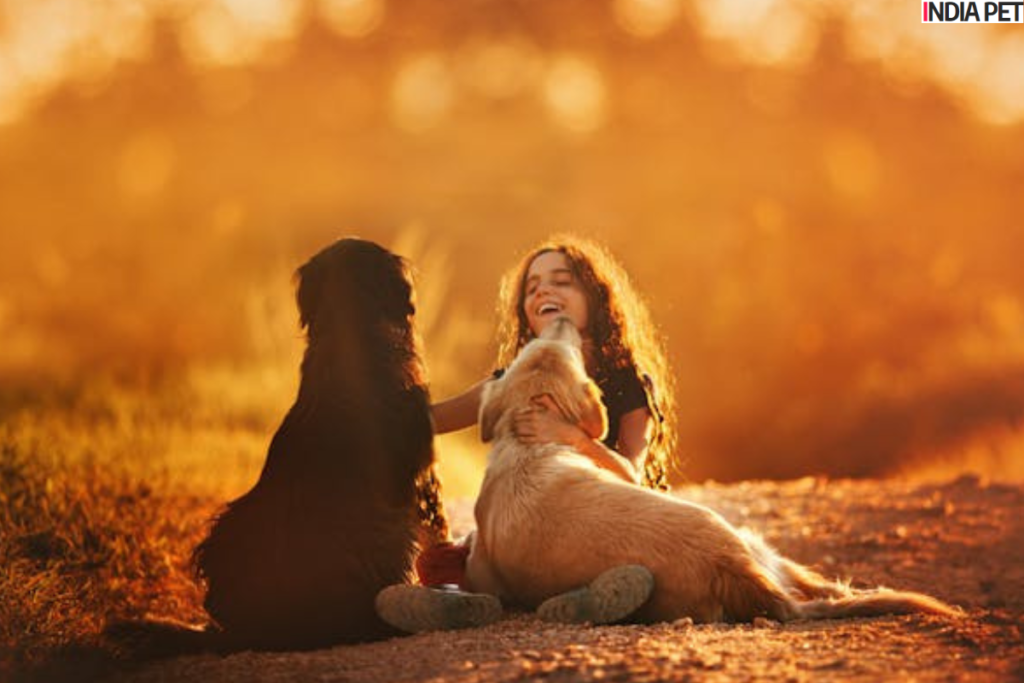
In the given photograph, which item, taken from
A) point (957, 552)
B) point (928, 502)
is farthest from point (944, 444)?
point (957, 552)

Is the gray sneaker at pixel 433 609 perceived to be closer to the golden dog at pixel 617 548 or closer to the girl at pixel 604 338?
the golden dog at pixel 617 548

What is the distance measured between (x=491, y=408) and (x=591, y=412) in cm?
39

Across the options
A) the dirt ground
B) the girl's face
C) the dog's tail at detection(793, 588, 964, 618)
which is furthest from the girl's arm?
the dog's tail at detection(793, 588, 964, 618)

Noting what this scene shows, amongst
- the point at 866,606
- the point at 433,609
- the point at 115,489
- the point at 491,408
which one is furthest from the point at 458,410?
the point at 115,489

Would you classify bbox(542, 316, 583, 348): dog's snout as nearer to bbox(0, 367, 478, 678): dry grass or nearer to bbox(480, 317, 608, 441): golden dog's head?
bbox(480, 317, 608, 441): golden dog's head

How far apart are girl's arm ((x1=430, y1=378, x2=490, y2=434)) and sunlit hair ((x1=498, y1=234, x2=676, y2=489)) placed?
1.60ft

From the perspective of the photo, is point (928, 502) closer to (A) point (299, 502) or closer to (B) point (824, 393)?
(B) point (824, 393)

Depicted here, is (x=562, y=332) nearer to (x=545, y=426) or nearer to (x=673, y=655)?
(x=545, y=426)

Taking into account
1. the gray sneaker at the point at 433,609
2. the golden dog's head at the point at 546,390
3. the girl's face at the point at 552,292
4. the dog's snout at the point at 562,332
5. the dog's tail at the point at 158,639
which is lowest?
the dog's tail at the point at 158,639

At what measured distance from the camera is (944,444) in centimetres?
1057

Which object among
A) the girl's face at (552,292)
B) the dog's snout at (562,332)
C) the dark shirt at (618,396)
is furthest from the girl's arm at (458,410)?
the dog's snout at (562,332)

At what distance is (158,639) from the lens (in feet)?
14.4

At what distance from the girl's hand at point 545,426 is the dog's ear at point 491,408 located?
0.12 metres

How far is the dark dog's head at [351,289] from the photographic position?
491cm
